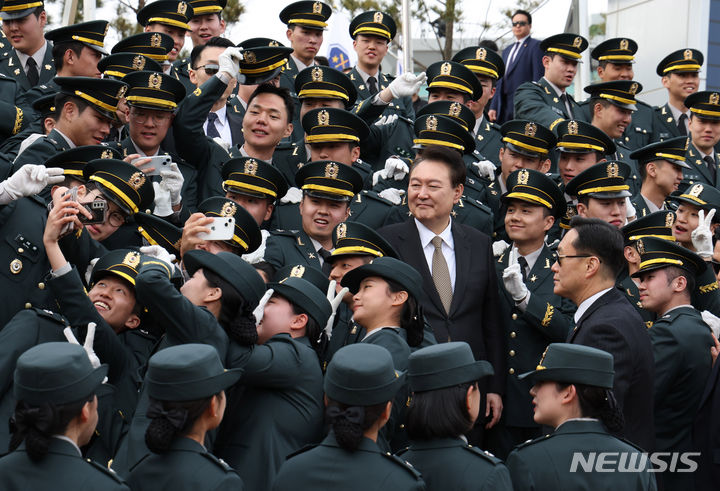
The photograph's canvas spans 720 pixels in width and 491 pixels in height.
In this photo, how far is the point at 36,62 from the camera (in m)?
9.59

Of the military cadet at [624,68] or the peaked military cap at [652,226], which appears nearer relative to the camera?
the peaked military cap at [652,226]

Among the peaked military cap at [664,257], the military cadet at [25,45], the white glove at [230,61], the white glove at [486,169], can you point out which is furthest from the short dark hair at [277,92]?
the peaked military cap at [664,257]

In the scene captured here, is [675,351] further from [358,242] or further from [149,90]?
[149,90]

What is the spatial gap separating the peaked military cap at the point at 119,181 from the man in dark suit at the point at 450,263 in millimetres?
1767

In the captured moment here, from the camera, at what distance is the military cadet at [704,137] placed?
1077 centimetres

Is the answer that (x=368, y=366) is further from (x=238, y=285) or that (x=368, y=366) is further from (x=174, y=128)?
(x=174, y=128)

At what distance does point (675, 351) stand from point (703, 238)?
5.76 feet

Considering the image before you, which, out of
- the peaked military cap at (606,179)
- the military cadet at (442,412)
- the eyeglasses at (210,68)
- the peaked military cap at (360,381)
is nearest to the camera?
the peaked military cap at (360,381)

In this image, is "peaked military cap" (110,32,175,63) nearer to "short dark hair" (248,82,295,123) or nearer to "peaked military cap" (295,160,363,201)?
"short dark hair" (248,82,295,123)

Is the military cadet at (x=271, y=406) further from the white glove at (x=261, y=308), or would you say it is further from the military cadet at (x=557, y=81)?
the military cadet at (x=557, y=81)

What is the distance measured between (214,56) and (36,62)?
5.68 feet

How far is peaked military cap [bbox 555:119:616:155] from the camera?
9.13 m

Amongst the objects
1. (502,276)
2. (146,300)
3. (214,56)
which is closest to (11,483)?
(146,300)

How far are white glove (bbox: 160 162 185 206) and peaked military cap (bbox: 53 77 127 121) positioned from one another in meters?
0.55
